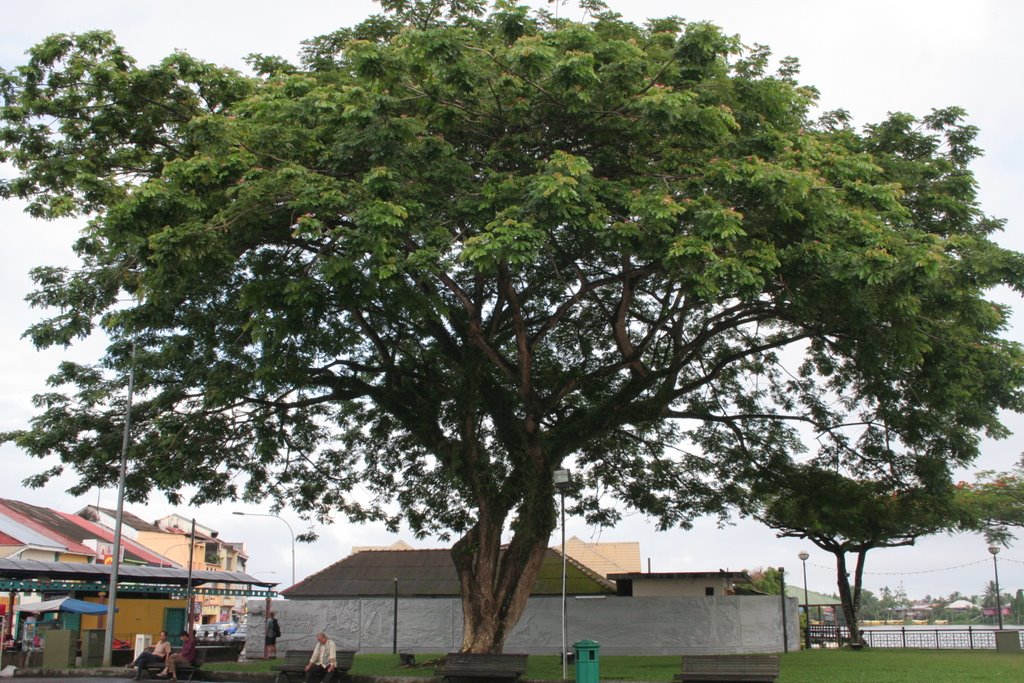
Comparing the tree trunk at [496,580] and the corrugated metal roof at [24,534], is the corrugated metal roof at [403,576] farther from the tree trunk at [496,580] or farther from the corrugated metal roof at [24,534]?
the corrugated metal roof at [24,534]

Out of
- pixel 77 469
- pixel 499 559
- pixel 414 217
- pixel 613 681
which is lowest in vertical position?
pixel 613 681

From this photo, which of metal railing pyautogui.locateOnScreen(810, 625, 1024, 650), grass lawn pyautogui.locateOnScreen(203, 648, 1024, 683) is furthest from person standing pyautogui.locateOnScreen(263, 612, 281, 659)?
metal railing pyautogui.locateOnScreen(810, 625, 1024, 650)

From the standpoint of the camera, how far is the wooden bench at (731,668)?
1516cm

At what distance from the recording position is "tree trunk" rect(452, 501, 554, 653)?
18.6m

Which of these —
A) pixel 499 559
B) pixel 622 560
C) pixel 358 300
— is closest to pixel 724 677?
pixel 499 559

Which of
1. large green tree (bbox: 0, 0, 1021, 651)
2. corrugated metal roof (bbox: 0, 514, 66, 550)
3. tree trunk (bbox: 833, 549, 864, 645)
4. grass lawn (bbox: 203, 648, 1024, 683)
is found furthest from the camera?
corrugated metal roof (bbox: 0, 514, 66, 550)

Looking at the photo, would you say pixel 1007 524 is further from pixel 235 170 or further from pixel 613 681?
pixel 235 170

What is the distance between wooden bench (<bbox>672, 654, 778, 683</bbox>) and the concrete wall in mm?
10675

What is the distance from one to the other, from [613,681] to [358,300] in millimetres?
8178

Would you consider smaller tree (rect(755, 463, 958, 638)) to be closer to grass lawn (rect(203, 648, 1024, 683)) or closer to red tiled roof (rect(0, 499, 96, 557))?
grass lawn (rect(203, 648, 1024, 683))

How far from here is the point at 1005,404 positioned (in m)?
18.1

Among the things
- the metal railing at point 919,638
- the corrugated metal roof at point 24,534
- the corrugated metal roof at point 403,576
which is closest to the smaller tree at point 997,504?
the metal railing at point 919,638

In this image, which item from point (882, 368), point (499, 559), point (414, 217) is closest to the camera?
point (414, 217)

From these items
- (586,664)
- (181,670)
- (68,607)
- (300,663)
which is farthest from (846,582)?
(68,607)
